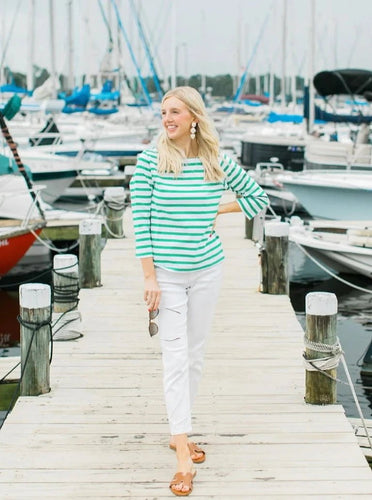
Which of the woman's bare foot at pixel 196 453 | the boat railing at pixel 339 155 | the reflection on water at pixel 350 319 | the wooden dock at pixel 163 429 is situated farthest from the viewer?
the boat railing at pixel 339 155

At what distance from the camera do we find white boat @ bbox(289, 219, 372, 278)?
12.1 metres

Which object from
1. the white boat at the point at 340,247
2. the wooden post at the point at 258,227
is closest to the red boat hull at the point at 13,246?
the wooden post at the point at 258,227

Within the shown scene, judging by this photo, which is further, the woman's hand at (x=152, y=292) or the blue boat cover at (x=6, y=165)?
the blue boat cover at (x=6, y=165)

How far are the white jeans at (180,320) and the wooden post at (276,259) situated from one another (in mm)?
4567

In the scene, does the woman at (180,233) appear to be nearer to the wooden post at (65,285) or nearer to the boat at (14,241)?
the wooden post at (65,285)

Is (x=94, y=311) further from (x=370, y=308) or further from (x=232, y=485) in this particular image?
(x=370, y=308)

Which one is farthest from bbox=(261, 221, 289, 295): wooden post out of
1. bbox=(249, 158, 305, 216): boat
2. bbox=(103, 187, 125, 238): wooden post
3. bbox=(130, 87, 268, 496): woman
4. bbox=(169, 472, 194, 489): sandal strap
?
bbox=(249, 158, 305, 216): boat

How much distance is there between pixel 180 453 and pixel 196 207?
1232mm

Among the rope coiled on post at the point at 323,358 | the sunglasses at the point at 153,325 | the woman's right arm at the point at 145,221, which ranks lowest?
the rope coiled on post at the point at 323,358

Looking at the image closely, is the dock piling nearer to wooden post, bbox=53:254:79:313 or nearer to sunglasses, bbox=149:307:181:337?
sunglasses, bbox=149:307:181:337

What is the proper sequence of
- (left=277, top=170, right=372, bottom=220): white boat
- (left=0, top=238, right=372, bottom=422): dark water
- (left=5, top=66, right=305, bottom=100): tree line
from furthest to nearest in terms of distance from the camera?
(left=5, top=66, right=305, bottom=100): tree line → (left=277, top=170, right=372, bottom=220): white boat → (left=0, top=238, right=372, bottom=422): dark water

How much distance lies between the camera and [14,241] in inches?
522

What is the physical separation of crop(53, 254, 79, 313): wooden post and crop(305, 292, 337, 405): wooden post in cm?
274

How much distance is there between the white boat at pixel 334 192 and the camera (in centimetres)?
1617
